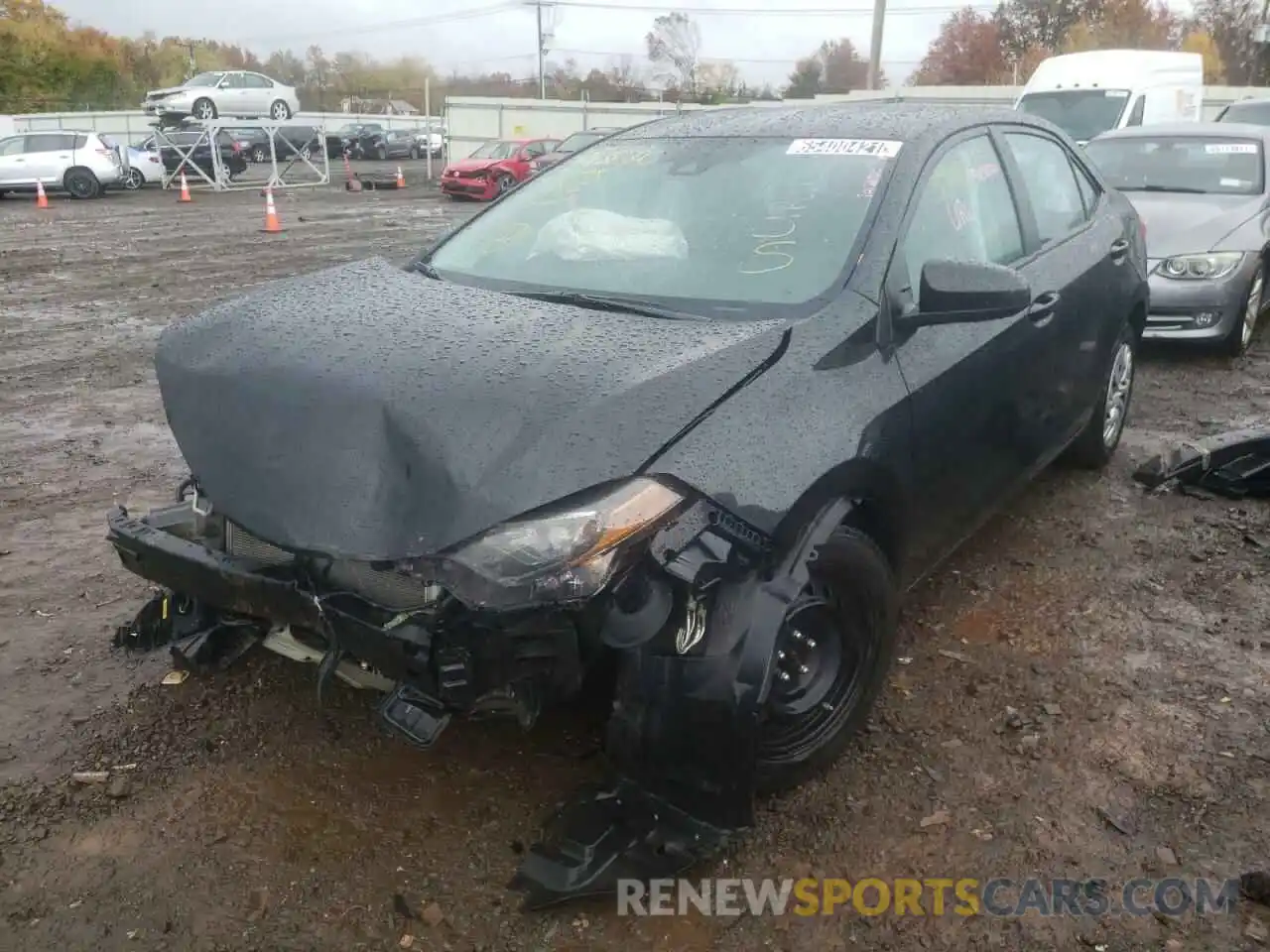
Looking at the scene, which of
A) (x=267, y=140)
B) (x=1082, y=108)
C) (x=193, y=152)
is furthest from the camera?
(x=267, y=140)

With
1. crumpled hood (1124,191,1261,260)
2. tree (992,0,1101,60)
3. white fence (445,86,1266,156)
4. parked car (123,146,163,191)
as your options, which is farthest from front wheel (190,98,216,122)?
tree (992,0,1101,60)

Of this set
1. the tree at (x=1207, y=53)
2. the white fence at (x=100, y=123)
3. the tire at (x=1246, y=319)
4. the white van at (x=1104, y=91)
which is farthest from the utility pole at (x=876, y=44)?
the tree at (x=1207, y=53)

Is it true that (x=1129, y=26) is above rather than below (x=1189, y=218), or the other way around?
above

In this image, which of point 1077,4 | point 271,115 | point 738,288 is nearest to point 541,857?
point 738,288

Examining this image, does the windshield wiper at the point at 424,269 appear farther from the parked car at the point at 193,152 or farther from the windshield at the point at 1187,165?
the parked car at the point at 193,152

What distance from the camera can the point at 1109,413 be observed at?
16.4 feet

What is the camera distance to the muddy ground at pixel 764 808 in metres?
2.34

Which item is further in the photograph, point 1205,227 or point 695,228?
point 1205,227

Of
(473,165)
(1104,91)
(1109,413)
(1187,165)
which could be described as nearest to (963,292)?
(1109,413)

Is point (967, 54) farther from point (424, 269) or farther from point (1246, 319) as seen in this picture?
point (424, 269)

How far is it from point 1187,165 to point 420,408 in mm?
7865

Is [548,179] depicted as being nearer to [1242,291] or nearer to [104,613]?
[104,613]

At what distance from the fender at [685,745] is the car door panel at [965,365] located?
88 cm

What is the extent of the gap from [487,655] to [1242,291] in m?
6.70
